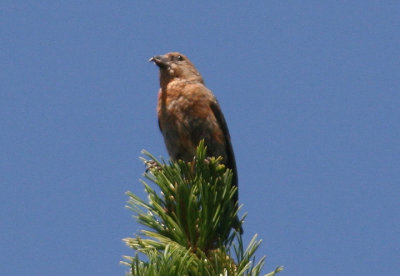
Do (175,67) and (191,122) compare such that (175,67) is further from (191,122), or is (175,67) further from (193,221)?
(193,221)

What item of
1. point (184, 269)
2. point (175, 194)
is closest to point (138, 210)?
point (175, 194)

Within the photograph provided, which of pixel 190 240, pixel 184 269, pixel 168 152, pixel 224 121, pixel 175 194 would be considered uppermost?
pixel 224 121

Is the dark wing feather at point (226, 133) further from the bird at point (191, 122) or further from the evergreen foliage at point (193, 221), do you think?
the evergreen foliage at point (193, 221)

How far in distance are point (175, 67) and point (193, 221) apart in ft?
11.6

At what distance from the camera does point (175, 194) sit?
11.5 ft

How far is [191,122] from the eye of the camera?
590cm

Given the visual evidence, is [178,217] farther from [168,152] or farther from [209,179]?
[168,152]

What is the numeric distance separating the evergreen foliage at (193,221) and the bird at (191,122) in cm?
207

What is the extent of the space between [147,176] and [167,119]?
7.59 feet

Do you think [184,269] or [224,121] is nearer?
[184,269]

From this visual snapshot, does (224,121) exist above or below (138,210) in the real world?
above

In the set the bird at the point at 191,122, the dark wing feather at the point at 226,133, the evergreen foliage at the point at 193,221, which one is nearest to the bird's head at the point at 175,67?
the bird at the point at 191,122

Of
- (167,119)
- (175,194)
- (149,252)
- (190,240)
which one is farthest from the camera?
(167,119)

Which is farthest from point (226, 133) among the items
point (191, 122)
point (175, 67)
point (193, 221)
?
point (193, 221)
